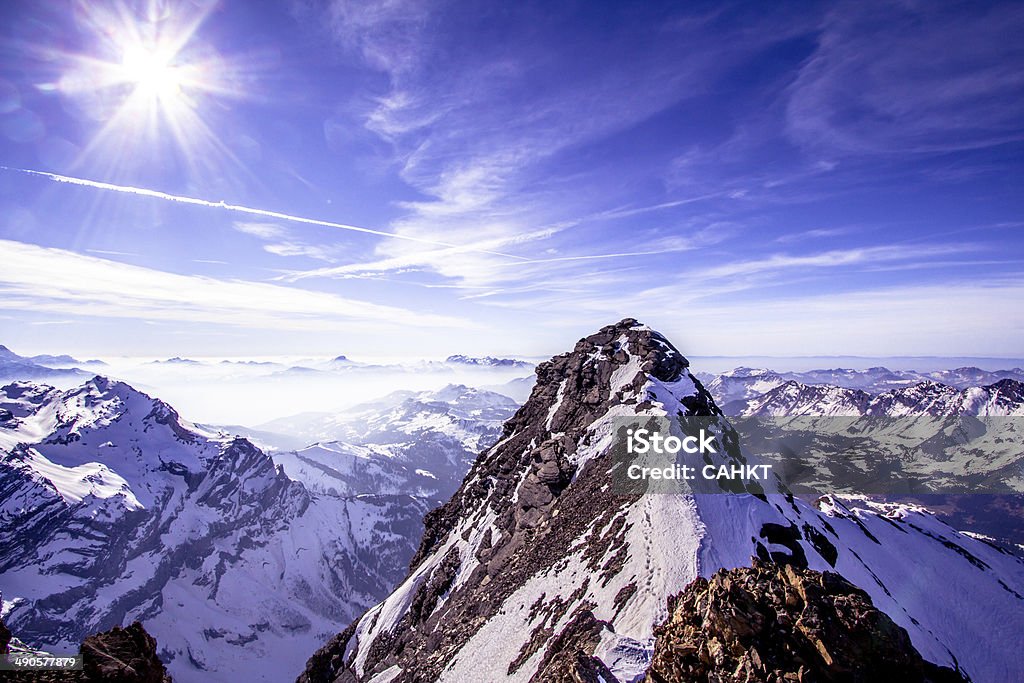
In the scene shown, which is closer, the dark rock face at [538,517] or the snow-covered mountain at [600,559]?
the snow-covered mountain at [600,559]

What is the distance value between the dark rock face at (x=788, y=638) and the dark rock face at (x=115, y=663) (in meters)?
24.7

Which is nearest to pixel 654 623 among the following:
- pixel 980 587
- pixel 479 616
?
pixel 479 616

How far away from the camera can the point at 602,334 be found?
9381cm

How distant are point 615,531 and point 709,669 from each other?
2915 centimetres

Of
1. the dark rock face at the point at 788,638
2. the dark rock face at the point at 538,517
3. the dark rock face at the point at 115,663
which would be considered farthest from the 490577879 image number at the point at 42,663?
the dark rock face at the point at 788,638

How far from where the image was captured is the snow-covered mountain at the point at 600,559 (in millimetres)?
37312

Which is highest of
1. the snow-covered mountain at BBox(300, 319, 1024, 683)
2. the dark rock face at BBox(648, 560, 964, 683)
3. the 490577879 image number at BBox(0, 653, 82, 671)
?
the dark rock face at BBox(648, 560, 964, 683)

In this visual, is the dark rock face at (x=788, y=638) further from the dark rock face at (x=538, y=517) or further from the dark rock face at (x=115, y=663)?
the dark rock face at (x=115, y=663)

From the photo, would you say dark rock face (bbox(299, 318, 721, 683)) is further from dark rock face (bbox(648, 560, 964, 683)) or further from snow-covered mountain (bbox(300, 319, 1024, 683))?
dark rock face (bbox(648, 560, 964, 683))

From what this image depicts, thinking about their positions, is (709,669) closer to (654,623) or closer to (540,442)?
(654,623)

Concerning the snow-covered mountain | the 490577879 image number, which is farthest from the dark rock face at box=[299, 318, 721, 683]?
the 490577879 image number

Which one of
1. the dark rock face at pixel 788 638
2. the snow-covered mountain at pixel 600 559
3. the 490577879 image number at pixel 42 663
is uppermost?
the dark rock face at pixel 788 638

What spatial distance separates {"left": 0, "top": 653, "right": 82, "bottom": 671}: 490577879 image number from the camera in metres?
22.0

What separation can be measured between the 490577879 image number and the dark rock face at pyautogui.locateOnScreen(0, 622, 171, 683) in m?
0.35
